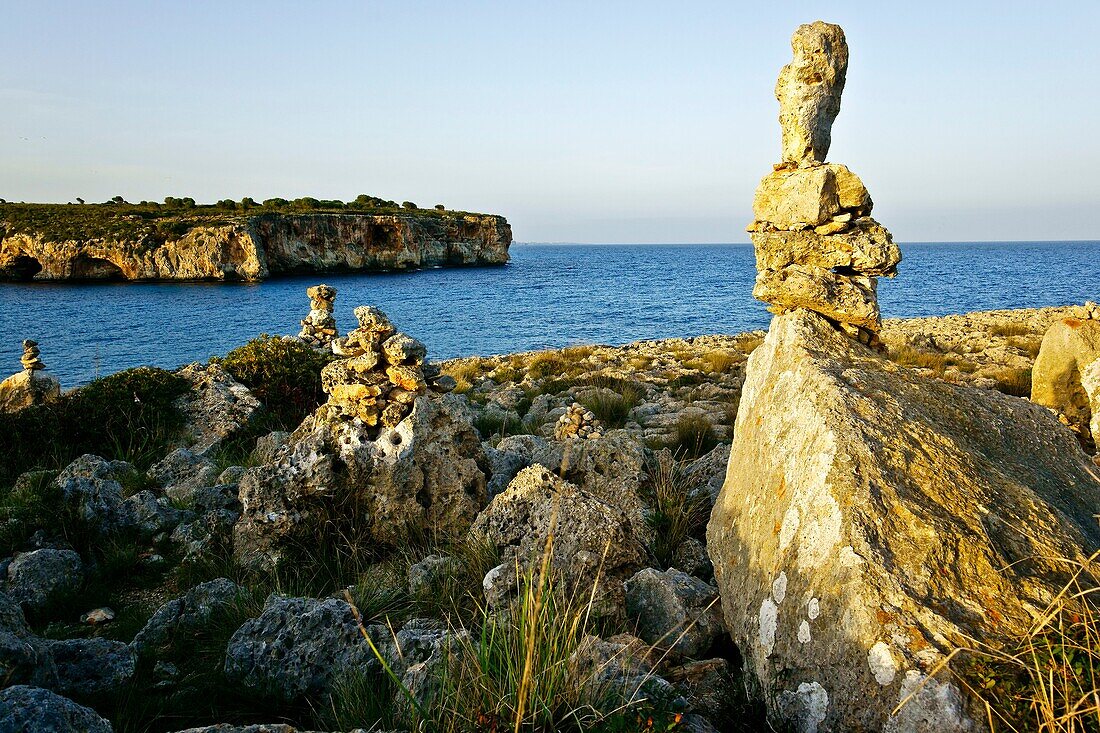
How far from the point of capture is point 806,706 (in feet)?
10.1

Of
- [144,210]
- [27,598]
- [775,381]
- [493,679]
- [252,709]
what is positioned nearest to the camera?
[493,679]

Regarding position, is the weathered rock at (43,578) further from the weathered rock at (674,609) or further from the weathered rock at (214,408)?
the weathered rock at (674,609)

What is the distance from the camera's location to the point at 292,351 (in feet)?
45.6

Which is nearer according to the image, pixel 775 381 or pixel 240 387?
pixel 775 381

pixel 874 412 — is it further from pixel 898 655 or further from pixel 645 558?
pixel 645 558

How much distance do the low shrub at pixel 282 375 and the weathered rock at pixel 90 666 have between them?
317 inches

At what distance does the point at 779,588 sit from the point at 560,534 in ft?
6.03

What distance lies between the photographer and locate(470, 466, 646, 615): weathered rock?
452cm

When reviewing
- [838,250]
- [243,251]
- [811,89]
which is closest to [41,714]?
[838,250]

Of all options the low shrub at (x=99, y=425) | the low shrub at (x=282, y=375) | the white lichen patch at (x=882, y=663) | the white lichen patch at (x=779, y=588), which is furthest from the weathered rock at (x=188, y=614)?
the low shrub at (x=282, y=375)

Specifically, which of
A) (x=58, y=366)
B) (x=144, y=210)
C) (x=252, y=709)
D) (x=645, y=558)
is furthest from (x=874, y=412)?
(x=144, y=210)

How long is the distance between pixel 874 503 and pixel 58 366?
4200cm

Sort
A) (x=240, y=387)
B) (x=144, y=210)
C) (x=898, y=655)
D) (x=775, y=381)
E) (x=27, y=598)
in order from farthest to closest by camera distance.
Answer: (x=144, y=210), (x=240, y=387), (x=27, y=598), (x=775, y=381), (x=898, y=655)

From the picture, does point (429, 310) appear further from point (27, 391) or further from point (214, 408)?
point (27, 391)
